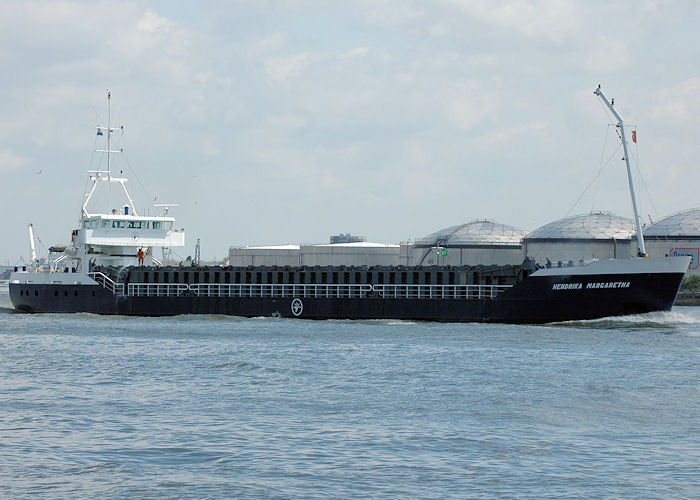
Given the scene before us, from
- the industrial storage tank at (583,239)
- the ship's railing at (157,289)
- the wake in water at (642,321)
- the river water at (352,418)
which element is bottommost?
the river water at (352,418)

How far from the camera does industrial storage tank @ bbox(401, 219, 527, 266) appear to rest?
465 ft

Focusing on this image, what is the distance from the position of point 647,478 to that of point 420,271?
47.6 m

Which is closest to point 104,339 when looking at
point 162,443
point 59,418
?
point 59,418

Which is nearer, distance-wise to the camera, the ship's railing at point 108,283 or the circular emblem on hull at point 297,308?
the circular emblem on hull at point 297,308

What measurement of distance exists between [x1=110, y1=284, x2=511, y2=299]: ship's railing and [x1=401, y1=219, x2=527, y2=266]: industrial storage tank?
62773 mm

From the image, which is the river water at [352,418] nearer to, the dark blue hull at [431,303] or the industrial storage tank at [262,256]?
the dark blue hull at [431,303]

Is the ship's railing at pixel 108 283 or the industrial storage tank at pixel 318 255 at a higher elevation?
the industrial storage tank at pixel 318 255

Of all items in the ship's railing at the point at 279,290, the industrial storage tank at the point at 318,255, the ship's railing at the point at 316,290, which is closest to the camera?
the ship's railing at the point at 316,290

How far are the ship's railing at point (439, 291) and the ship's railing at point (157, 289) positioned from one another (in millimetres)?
15690

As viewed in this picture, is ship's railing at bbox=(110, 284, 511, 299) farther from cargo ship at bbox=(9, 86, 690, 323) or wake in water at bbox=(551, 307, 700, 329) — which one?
wake in water at bbox=(551, 307, 700, 329)

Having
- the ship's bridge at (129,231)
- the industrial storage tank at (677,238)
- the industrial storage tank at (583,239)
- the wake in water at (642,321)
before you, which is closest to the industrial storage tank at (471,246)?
the industrial storage tank at (583,239)

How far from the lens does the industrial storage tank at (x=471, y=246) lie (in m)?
142

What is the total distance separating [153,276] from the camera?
7631 cm

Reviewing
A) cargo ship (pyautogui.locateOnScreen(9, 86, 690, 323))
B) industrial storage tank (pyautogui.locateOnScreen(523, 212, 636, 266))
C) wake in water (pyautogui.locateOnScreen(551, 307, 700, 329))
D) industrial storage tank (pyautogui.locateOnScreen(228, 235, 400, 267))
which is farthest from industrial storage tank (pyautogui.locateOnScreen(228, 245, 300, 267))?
wake in water (pyautogui.locateOnScreen(551, 307, 700, 329))
